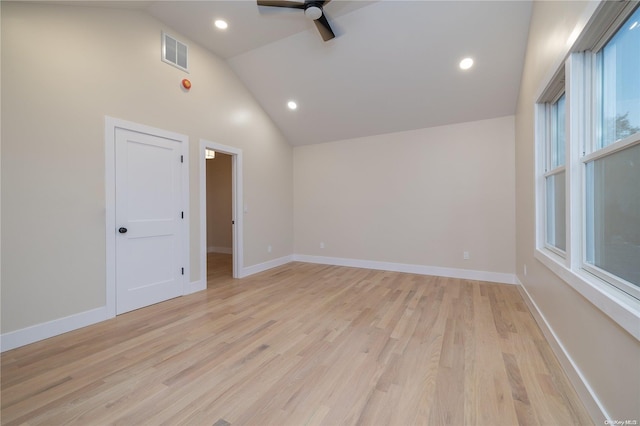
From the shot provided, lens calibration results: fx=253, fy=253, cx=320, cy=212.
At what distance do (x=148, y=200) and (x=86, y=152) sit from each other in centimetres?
76

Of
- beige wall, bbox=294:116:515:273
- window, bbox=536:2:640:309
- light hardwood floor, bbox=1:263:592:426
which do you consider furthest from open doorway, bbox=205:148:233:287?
window, bbox=536:2:640:309

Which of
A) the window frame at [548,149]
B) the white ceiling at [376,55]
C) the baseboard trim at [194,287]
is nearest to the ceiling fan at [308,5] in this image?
the white ceiling at [376,55]

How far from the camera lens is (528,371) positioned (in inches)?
71.2

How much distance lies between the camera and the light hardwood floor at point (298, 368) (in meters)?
1.45

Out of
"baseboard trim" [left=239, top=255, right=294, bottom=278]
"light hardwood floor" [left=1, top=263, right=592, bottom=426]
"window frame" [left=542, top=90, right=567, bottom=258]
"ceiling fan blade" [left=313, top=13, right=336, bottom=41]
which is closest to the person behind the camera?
"light hardwood floor" [left=1, top=263, right=592, bottom=426]

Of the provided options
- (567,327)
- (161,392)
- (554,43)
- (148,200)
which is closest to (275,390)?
(161,392)

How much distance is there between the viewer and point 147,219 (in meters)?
3.12

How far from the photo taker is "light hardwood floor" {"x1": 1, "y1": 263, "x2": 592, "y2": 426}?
1449 millimetres

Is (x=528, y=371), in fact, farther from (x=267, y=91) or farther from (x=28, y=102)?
(x=267, y=91)

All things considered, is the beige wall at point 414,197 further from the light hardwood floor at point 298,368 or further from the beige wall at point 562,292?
the light hardwood floor at point 298,368

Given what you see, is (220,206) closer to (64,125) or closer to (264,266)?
(264,266)

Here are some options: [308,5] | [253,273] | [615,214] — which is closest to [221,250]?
[253,273]

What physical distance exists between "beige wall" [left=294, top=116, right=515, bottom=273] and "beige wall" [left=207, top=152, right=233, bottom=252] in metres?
2.22

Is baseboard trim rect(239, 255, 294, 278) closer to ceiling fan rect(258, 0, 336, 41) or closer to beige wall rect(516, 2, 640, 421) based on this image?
ceiling fan rect(258, 0, 336, 41)
